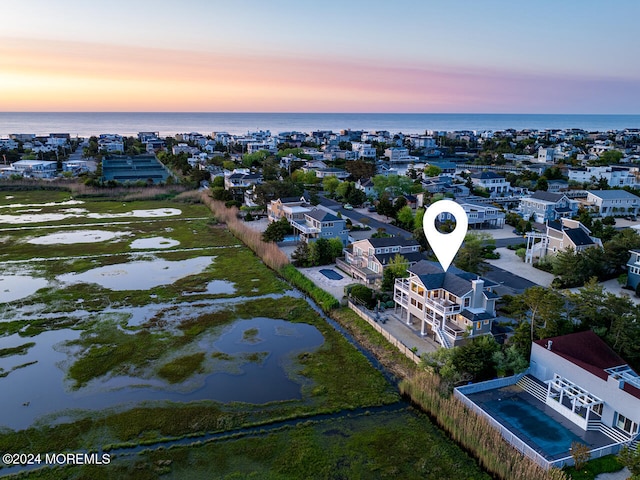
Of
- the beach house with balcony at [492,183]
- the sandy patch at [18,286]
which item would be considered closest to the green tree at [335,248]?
the sandy patch at [18,286]

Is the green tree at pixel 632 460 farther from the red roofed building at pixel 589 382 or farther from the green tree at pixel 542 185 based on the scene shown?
the green tree at pixel 542 185

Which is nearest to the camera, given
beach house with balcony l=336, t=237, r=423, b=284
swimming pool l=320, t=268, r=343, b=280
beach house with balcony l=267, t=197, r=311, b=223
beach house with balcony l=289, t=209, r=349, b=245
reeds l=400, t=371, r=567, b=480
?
reeds l=400, t=371, r=567, b=480

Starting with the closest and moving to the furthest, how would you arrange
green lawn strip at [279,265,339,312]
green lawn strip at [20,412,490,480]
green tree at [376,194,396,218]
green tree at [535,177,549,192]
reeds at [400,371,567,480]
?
reeds at [400,371,567,480] < green lawn strip at [20,412,490,480] < green lawn strip at [279,265,339,312] < green tree at [376,194,396,218] < green tree at [535,177,549,192]

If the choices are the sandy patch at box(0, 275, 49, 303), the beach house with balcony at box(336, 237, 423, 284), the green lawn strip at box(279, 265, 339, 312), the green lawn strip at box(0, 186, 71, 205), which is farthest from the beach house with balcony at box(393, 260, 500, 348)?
the green lawn strip at box(0, 186, 71, 205)

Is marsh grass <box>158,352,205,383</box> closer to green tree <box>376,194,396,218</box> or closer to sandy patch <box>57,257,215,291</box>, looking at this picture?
sandy patch <box>57,257,215,291</box>

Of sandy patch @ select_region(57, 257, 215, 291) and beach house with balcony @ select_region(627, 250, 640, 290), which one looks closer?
beach house with balcony @ select_region(627, 250, 640, 290)

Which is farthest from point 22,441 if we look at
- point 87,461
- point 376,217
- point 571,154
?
point 571,154

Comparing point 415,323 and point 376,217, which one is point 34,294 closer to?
point 415,323

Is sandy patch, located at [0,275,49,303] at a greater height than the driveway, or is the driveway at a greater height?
the driveway
